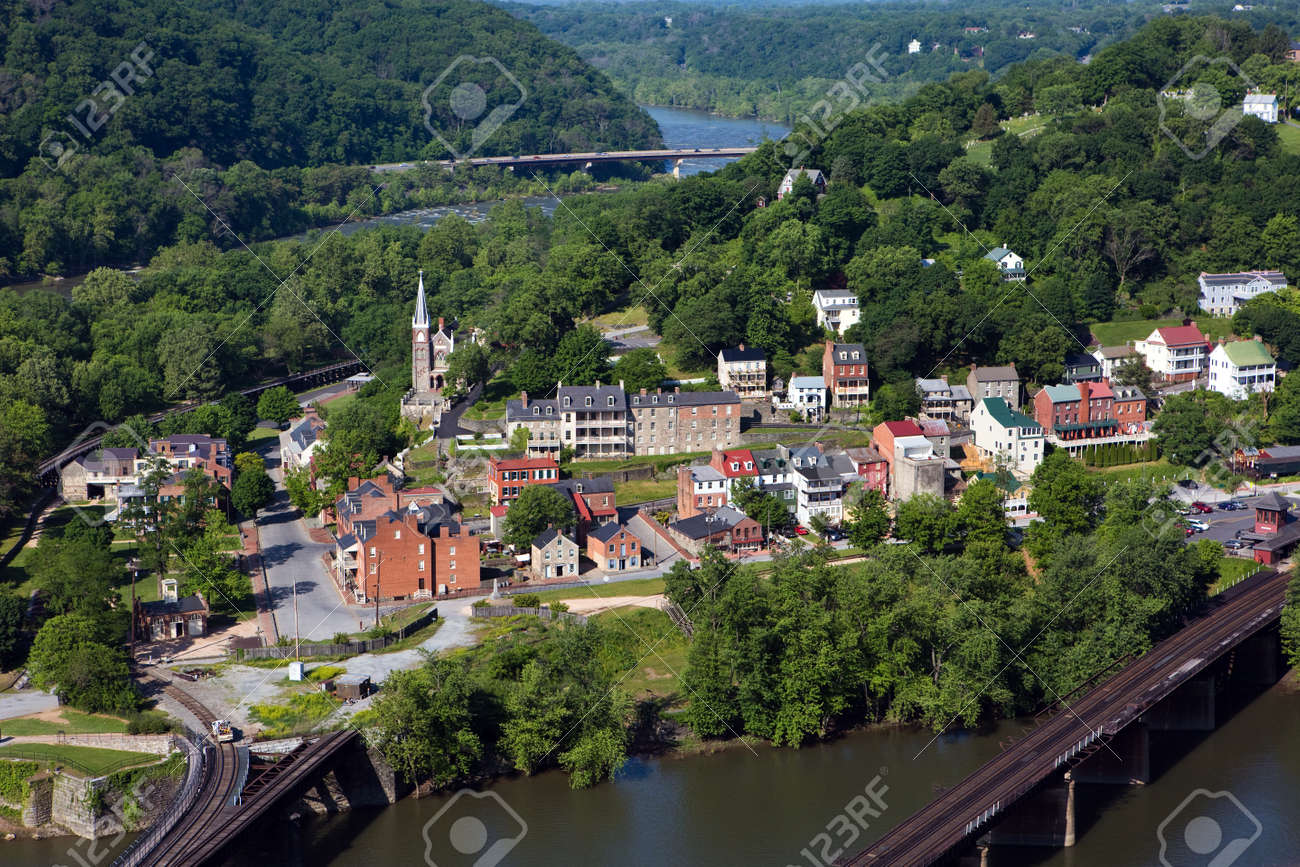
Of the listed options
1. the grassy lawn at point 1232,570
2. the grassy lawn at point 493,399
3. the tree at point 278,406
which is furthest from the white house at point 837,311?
the tree at point 278,406

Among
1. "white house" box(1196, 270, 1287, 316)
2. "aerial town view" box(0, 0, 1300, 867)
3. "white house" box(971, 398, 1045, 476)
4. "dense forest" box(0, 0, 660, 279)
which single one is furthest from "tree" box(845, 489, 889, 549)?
"dense forest" box(0, 0, 660, 279)

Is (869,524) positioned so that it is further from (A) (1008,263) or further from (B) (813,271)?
(A) (1008,263)

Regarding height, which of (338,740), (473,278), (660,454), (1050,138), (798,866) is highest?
(1050,138)

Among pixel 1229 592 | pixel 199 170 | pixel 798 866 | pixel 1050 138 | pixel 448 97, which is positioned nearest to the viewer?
pixel 798 866

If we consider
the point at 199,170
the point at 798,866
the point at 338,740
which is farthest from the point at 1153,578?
the point at 199,170

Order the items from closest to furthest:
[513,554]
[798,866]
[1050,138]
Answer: [798,866] → [513,554] → [1050,138]

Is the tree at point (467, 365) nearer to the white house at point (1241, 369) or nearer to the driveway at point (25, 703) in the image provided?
the driveway at point (25, 703)

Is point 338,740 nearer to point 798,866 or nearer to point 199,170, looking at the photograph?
point 798,866
